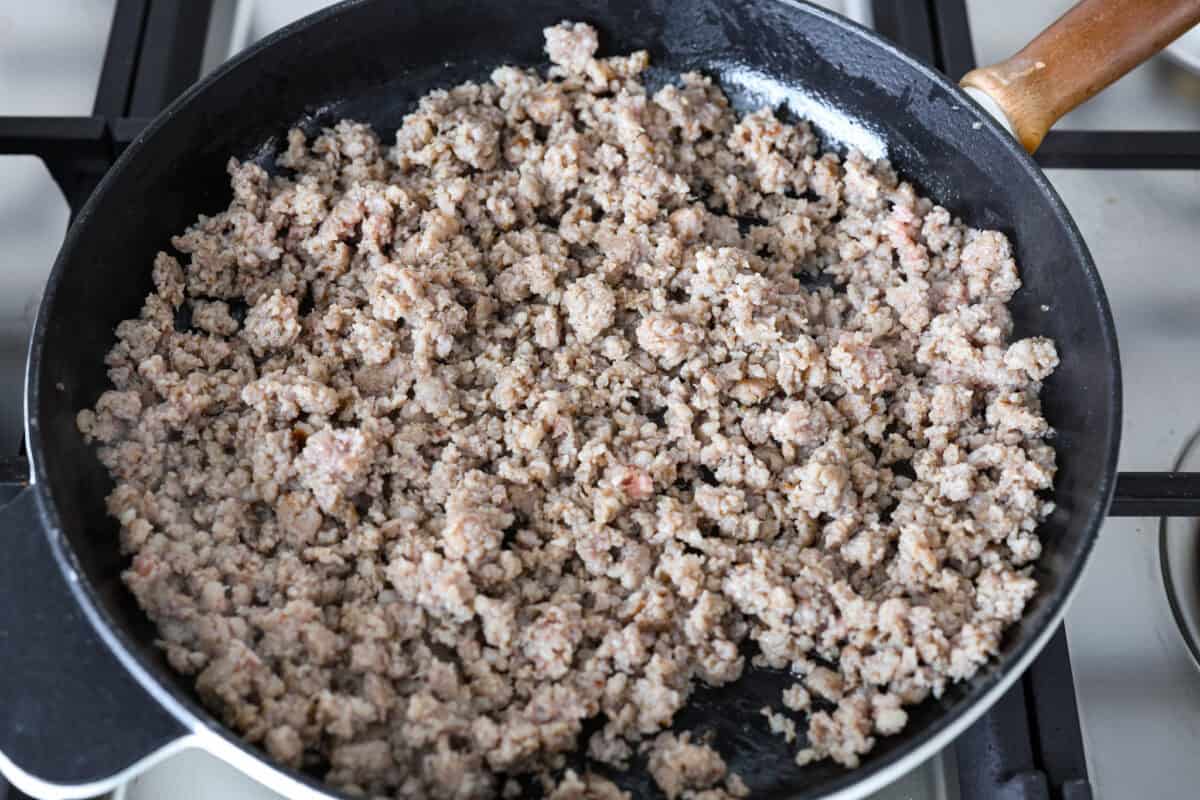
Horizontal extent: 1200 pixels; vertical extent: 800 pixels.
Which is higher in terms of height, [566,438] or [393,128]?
[393,128]

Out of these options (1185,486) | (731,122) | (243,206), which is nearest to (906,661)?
(1185,486)

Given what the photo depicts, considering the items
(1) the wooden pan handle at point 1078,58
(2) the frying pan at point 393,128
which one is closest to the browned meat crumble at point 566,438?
(2) the frying pan at point 393,128

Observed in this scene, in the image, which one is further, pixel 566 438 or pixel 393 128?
pixel 393 128

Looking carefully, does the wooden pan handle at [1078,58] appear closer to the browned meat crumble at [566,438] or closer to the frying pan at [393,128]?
the frying pan at [393,128]

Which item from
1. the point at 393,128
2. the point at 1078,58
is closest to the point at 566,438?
the point at 393,128

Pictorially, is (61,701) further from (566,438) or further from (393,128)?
(393,128)

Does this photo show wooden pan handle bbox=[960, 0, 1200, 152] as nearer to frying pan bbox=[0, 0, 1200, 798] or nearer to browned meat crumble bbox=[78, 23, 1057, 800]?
frying pan bbox=[0, 0, 1200, 798]

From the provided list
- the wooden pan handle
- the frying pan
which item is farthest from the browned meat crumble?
the wooden pan handle
